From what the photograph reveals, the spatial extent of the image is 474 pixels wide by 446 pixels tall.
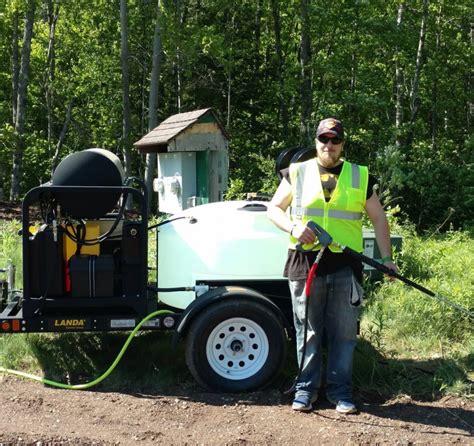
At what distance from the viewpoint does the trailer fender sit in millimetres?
4473

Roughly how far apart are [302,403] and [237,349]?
0.64 m

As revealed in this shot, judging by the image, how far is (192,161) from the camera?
9773mm

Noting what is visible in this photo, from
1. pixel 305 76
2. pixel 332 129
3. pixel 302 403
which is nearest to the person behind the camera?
pixel 332 129

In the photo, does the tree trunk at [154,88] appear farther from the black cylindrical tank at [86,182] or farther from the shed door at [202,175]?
the black cylindrical tank at [86,182]

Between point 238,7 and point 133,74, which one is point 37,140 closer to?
A: point 133,74

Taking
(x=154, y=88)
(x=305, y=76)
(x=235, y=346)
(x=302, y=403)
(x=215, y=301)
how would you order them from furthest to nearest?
1. (x=305, y=76)
2. (x=154, y=88)
3. (x=235, y=346)
4. (x=215, y=301)
5. (x=302, y=403)

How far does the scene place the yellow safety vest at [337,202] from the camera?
410cm

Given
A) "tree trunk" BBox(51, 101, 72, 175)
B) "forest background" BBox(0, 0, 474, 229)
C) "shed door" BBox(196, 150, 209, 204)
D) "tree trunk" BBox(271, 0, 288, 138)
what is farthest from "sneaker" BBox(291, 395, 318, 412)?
"tree trunk" BBox(51, 101, 72, 175)

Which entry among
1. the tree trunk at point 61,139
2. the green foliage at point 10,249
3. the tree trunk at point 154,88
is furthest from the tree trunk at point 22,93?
the green foliage at point 10,249

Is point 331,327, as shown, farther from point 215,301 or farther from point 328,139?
point 328,139

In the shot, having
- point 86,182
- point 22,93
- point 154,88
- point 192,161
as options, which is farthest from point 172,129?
point 22,93

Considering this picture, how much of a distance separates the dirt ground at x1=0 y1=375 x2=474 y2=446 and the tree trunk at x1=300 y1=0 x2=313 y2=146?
1362cm

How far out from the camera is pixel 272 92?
67.6ft

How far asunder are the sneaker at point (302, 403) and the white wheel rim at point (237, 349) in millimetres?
414
